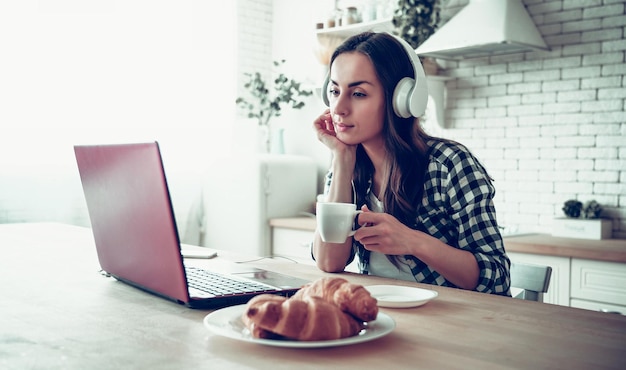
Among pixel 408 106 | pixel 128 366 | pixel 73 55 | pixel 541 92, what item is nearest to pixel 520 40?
pixel 541 92

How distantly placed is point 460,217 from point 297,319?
863mm

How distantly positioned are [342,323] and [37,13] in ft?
10.5

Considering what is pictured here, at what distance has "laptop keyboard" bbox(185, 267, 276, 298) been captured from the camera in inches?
44.9

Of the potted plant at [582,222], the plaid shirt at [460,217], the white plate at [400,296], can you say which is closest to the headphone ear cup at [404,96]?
the plaid shirt at [460,217]

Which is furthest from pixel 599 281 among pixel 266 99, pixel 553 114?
pixel 266 99

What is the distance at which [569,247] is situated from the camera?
254 centimetres

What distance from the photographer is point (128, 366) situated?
774 millimetres

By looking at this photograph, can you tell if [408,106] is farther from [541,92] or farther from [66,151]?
[66,151]

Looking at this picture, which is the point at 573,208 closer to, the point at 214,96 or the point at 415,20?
the point at 415,20

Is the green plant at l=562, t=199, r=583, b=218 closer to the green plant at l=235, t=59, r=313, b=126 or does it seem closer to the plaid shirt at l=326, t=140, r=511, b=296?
the plaid shirt at l=326, t=140, r=511, b=296

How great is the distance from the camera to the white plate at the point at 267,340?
80 centimetres

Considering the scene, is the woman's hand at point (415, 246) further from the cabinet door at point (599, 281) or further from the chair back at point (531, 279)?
the cabinet door at point (599, 281)

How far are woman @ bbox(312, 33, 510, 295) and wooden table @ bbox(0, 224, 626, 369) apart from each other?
0.28 m

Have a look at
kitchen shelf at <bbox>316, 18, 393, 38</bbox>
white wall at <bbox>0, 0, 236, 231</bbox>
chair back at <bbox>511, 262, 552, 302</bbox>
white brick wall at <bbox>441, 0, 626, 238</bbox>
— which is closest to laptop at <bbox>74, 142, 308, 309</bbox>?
chair back at <bbox>511, 262, 552, 302</bbox>
